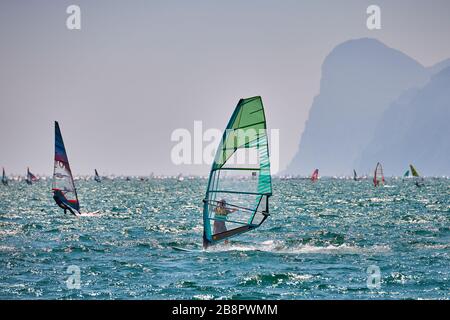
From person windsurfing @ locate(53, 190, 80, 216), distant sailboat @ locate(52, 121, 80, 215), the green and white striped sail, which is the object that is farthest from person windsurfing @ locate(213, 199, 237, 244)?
person windsurfing @ locate(53, 190, 80, 216)

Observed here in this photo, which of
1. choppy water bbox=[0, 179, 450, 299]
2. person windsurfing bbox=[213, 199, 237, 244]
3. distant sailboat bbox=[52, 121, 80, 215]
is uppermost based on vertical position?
distant sailboat bbox=[52, 121, 80, 215]

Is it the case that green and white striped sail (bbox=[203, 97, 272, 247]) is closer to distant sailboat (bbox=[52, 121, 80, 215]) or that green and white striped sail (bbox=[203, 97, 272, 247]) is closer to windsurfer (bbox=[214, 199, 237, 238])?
windsurfer (bbox=[214, 199, 237, 238])

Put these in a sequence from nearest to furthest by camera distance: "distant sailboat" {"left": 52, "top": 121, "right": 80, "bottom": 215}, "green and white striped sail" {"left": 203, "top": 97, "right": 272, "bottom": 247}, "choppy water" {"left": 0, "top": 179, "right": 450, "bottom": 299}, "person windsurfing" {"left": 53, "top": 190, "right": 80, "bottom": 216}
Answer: "choppy water" {"left": 0, "top": 179, "right": 450, "bottom": 299} < "green and white striped sail" {"left": 203, "top": 97, "right": 272, "bottom": 247} < "distant sailboat" {"left": 52, "top": 121, "right": 80, "bottom": 215} < "person windsurfing" {"left": 53, "top": 190, "right": 80, "bottom": 216}

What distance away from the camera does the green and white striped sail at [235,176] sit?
29.5 meters

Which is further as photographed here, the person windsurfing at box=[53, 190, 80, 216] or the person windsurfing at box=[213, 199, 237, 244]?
the person windsurfing at box=[53, 190, 80, 216]

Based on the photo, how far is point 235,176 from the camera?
3069cm

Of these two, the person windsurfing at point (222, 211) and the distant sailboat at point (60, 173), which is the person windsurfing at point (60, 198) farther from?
the person windsurfing at point (222, 211)

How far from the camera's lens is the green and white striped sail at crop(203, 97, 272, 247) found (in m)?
29.5

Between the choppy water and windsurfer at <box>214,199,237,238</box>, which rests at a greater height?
windsurfer at <box>214,199,237,238</box>

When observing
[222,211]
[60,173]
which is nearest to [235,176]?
[222,211]

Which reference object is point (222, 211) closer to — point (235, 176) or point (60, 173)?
point (235, 176)

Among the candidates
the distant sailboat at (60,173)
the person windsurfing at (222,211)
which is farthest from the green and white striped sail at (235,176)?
the distant sailboat at (60,173)

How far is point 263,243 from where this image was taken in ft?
115
